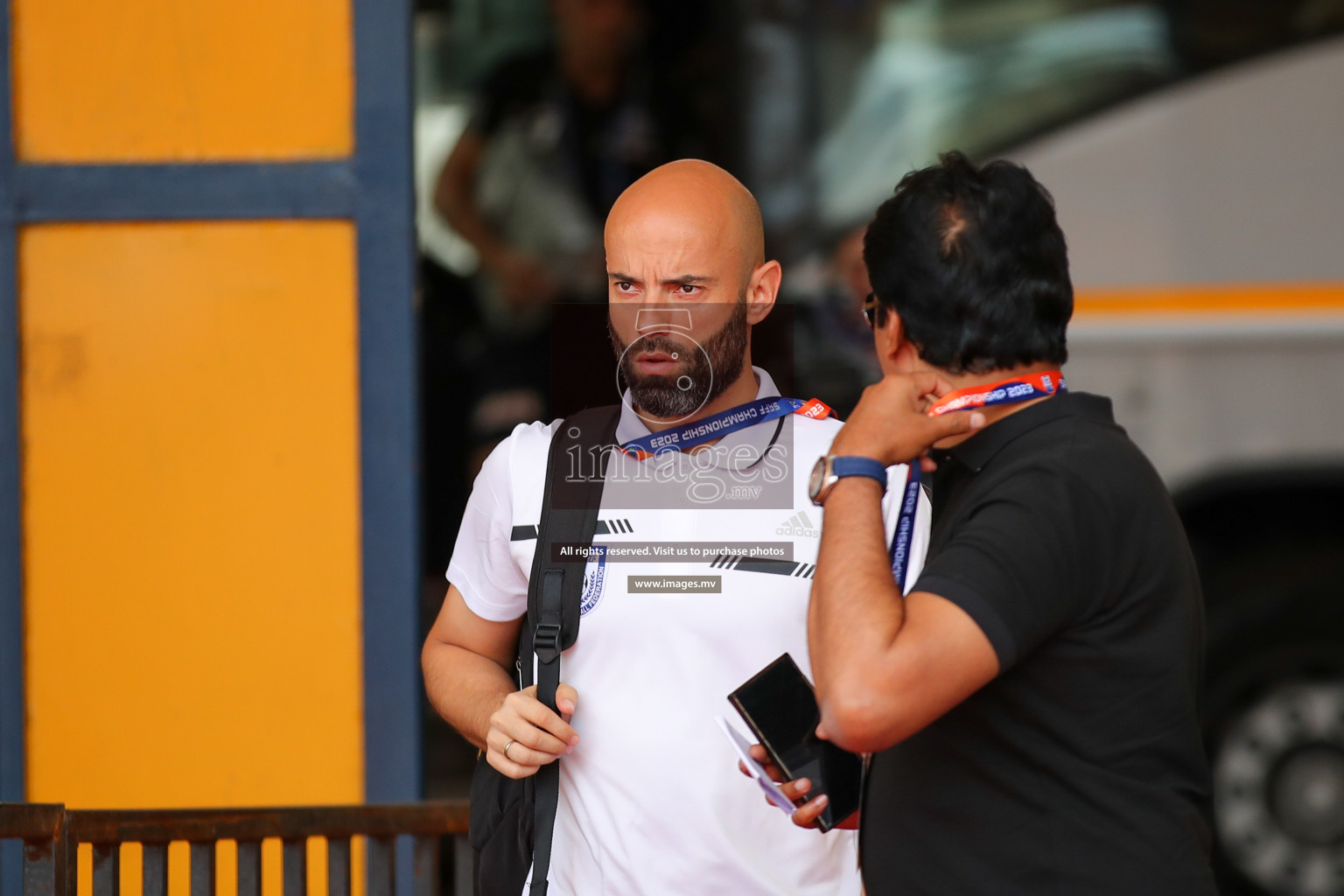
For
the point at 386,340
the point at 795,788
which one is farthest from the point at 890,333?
the point at 386,340

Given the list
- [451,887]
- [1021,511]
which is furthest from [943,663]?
[451,887]

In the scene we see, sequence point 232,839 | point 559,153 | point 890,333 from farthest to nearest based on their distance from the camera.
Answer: point 559,153 → point 232,839 → point 890,333

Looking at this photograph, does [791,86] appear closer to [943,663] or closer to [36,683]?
[36,683]

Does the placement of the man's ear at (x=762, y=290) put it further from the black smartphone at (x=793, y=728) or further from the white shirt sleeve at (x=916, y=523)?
the black smartphone at (x=793, y=728)

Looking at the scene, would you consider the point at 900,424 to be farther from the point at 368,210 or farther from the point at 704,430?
the point at 368,210

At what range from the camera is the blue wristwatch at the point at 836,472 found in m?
1.44

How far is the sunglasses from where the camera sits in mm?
1589

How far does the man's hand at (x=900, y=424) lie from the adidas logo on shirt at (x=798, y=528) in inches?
9.2

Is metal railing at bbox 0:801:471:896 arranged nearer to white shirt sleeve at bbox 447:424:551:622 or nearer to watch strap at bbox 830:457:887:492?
white shirt sleeve at bbox 447:424:551:622

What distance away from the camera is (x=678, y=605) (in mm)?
1679

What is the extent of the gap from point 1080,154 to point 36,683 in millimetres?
3092

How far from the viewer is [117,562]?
262 cm

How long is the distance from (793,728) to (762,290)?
591 mm

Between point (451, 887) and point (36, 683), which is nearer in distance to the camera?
point (36, 683)
